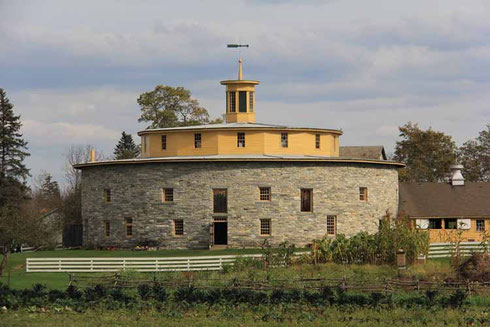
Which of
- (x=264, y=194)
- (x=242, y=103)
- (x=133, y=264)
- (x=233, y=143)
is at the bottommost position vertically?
(x=133, y=264)

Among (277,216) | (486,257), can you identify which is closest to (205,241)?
(277,216)

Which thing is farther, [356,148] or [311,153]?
[356,148]

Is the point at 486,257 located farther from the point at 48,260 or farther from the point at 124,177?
the point at 124,177

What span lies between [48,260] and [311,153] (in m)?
21.4

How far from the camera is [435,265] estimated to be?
4259 cm

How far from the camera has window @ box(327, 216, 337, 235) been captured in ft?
186

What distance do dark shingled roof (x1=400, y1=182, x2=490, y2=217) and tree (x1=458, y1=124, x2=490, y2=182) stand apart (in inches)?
996

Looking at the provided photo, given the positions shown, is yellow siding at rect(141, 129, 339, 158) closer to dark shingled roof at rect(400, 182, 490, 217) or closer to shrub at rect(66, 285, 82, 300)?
dark shingled roof at rect(400, 182, 490, 217)

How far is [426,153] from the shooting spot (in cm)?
8381

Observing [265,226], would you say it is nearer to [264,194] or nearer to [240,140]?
[264,194]

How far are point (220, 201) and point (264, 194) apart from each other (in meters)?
2.71

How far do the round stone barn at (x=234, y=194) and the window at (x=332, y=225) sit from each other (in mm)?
62

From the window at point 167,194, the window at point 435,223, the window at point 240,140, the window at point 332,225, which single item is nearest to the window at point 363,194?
the window at point 332,225

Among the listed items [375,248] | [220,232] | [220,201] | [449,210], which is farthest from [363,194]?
[375,248]
